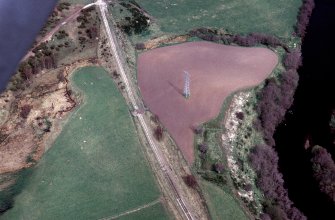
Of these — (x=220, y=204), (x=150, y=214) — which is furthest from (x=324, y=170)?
(x=150, y=214)

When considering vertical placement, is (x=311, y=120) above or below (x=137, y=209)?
above

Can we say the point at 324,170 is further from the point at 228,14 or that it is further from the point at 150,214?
the point at 228,14

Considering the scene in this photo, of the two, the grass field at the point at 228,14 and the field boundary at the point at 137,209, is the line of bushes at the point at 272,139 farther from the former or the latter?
the field boundary at the point at 137,209

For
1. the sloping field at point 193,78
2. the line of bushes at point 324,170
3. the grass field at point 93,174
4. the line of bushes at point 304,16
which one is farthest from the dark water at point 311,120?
the grass field at point 93,174

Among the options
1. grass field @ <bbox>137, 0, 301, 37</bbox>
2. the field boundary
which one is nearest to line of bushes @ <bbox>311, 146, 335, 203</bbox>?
the field boundary

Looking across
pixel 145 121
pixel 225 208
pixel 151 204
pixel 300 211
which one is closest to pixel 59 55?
pixel 145 121

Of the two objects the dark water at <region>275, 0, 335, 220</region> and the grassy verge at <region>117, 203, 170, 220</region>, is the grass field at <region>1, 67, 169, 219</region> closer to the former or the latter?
the grassy verge at <region>117, 203, 170, 220</region>

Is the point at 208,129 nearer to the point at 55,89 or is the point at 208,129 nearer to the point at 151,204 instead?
the point at 151,204
